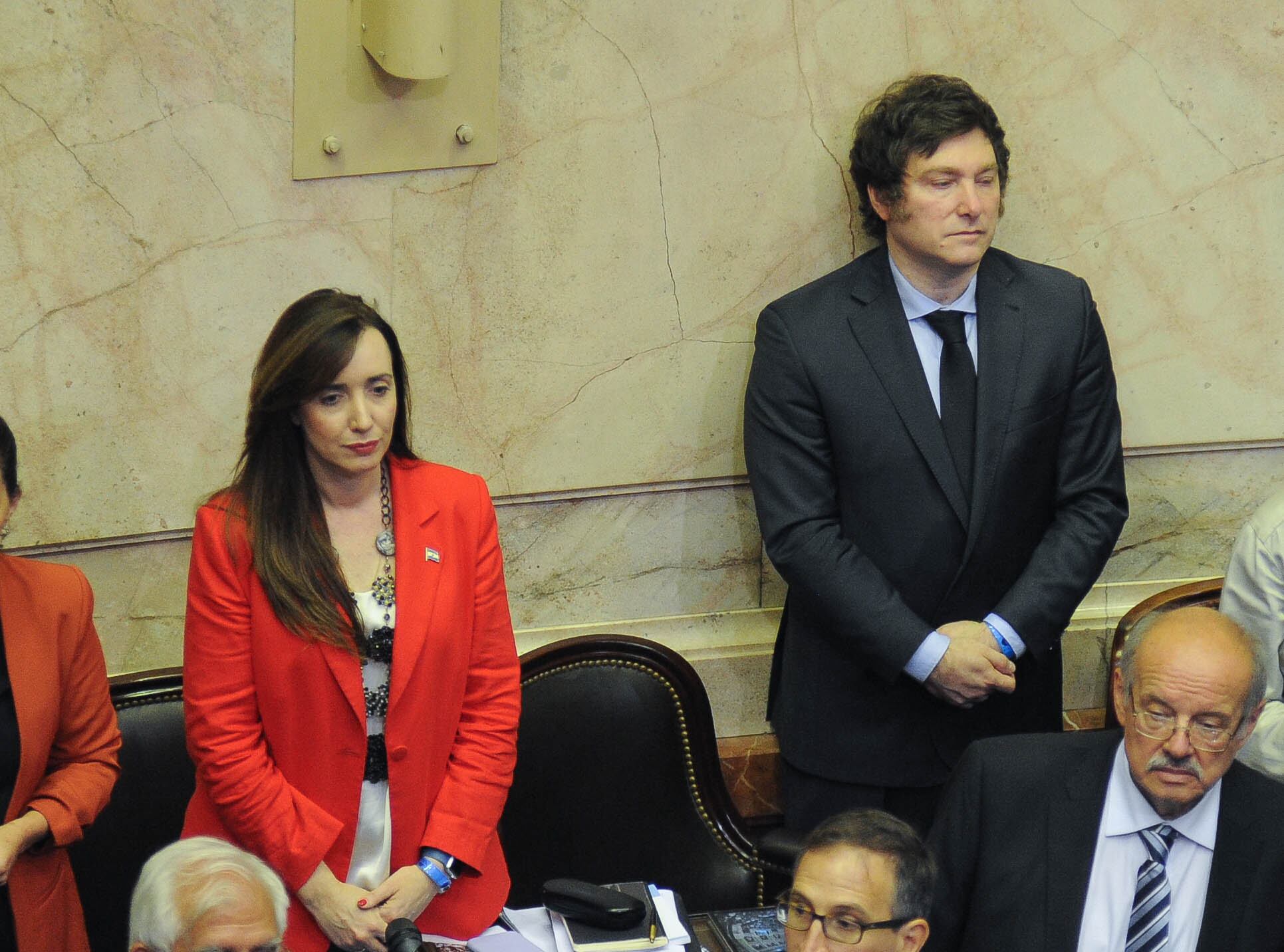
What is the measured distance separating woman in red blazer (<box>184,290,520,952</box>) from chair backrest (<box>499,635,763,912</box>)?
58cm

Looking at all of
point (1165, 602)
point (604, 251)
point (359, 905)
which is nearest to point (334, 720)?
point (359, 905)

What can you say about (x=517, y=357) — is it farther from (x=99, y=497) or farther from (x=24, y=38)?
(x=24, y=38)

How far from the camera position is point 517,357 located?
3521 millimetres

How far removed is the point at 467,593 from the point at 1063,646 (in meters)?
1.69

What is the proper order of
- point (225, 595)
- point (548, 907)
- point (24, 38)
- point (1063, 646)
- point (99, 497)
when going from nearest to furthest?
point (548, 907)
point (225, 595)
point (24, 38)
point (99, 497)
point (1063, 646)

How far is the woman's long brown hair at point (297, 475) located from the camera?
2.72 meters

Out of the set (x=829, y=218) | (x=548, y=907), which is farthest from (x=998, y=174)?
(x=548, y=907)

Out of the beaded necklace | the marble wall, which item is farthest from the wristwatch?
the marble wall

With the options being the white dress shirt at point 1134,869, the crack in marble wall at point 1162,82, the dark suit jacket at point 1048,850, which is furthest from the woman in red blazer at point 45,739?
the crack in marble wall at point 1162,82

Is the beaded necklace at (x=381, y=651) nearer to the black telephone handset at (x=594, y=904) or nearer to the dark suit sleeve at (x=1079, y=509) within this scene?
the black telephone handset at (x=594, y=904)

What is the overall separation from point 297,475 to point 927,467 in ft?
4.05

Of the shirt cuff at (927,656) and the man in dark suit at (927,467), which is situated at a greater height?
the man in dark suit at (927,467)

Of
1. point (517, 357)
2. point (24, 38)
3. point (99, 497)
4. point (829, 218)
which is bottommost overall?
point (99, 497)

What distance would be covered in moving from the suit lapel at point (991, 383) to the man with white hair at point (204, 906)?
1.58 m
